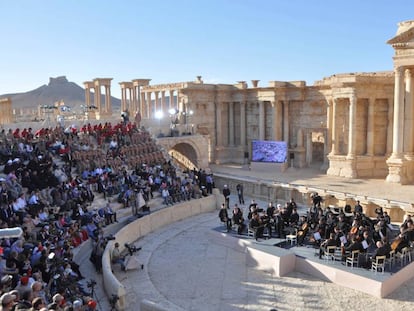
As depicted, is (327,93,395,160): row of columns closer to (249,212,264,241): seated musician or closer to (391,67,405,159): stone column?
(391,67,405,159): stone column

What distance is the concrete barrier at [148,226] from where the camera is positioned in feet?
41.2

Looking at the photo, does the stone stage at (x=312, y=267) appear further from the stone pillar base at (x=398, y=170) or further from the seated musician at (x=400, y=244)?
the stone pillar base at (x=398, y=170)

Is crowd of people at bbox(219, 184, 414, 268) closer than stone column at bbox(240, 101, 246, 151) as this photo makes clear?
Yes

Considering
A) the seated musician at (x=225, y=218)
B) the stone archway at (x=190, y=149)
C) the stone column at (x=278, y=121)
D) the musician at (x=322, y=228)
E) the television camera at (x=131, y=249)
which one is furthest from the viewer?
the stone column at (x=278, y=121)

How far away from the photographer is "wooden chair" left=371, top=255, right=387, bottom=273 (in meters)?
14.1

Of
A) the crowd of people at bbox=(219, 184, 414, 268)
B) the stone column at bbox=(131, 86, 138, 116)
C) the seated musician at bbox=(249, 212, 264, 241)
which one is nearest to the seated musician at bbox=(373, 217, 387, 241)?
the crowd of people at bbox=(219, 184, 414, 268)

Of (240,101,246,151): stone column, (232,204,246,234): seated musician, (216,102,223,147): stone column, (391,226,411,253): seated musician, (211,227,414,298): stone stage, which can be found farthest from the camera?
(216,102,223,147): stone column

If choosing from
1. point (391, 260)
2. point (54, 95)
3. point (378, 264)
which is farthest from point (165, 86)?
point (54, 95)

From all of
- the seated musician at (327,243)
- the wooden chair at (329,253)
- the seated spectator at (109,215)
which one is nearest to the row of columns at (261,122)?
the seated spectator at (109,215)

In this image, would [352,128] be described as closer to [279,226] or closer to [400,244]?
[279,226]

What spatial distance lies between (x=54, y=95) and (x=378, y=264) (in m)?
82.5

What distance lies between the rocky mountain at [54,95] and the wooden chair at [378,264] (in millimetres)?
72721

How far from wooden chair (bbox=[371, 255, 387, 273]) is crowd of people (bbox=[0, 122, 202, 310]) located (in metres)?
8.67

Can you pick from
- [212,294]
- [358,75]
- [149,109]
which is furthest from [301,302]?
[149,109]
